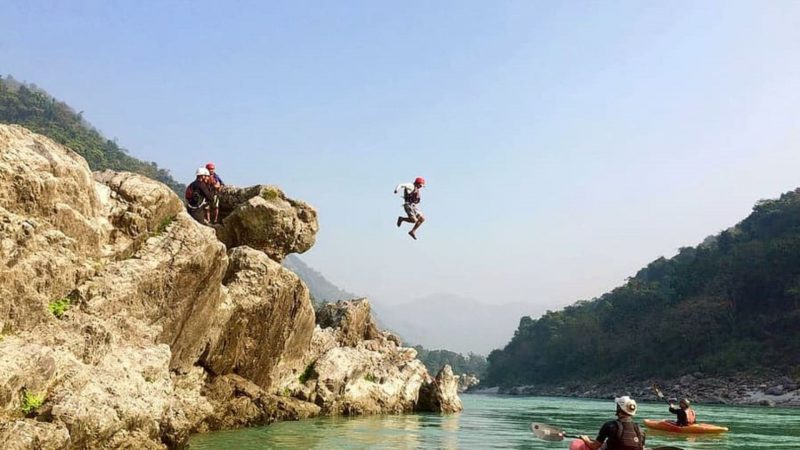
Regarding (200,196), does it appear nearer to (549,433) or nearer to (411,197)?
(411,197)

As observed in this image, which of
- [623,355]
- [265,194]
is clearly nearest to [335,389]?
[265,194]

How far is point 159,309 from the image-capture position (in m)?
14.6

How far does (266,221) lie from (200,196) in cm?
304

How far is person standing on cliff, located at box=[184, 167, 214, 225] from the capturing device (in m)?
20.5

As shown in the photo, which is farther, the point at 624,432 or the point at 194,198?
the point at 194,198

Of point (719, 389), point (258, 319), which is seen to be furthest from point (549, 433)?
point (719, 389)

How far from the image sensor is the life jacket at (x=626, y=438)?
32.0 ft

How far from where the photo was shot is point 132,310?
1374 centimetres

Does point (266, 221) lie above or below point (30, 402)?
above

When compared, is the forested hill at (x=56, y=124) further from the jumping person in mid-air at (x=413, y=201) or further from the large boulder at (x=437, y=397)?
the jumping person in mid-air at (x=413, y=201)

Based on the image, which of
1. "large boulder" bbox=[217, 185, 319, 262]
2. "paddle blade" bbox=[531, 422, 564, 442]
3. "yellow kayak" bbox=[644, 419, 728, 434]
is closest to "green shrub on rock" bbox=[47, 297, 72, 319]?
"paddle blade" bbox=[531, 422, 564, 442]

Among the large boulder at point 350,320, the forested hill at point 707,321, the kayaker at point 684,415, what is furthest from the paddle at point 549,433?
the forested hill at point 707,321

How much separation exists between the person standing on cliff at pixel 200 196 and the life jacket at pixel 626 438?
15286 mm

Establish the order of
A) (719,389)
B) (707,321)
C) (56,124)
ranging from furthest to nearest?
(56,124) < (707,321) < (719,389)
